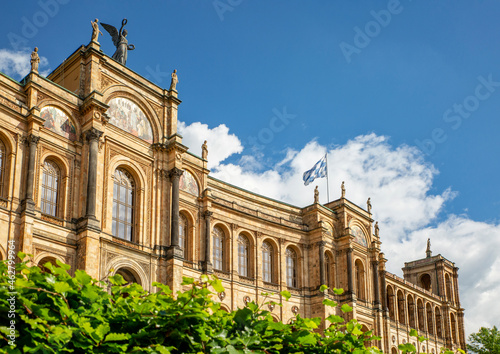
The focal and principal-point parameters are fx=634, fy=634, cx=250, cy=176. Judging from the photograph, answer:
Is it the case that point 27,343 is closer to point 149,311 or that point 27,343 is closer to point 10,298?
point 10,298

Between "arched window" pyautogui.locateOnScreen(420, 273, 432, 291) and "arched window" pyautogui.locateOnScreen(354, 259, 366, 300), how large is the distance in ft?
82.6

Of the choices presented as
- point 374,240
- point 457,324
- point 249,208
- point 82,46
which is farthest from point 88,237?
point 457,324

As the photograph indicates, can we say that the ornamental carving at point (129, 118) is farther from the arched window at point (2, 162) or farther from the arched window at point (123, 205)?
the arched window at point (2, 162)

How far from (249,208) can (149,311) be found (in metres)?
36.6

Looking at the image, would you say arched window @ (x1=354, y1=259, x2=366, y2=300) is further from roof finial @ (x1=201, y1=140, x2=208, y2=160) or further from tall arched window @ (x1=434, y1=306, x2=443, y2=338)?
tall arched window @ (x1=434, y1=306, x2=443, y2=338)

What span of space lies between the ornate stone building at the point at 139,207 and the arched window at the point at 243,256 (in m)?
0.07

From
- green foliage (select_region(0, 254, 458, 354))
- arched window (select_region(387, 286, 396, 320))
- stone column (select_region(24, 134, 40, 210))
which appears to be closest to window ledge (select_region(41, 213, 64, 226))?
stone column (select_region(24, 134, 40, 210))

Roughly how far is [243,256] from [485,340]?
36.7m

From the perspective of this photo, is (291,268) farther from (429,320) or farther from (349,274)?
(429,320)

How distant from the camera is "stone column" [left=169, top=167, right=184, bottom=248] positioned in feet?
117

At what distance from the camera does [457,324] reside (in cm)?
6956

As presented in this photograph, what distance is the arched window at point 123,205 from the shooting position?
34.2 meters

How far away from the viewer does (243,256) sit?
44.4 meters

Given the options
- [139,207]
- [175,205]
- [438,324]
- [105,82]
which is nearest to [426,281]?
[438,324]
